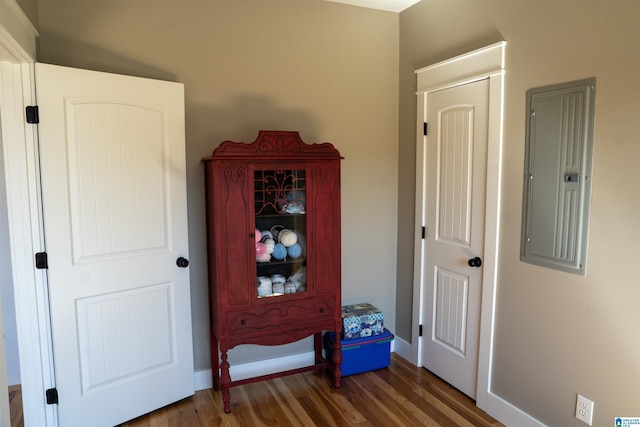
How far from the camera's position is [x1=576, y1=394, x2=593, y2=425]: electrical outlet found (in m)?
1.98

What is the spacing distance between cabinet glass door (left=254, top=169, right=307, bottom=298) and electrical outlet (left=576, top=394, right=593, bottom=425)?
156 cm

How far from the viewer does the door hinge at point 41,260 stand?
2145 mm

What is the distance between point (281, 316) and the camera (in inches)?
103

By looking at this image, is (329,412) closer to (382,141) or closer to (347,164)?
(347,164)

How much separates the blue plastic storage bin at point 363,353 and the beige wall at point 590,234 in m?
0.82

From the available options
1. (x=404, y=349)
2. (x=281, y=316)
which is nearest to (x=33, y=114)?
(x=281, y=316)

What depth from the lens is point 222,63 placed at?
8.92 ft

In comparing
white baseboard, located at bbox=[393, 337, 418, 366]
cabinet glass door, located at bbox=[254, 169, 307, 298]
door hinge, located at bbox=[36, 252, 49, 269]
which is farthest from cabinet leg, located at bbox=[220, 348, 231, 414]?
white baseboard, located at bbox=[393, 337, 418, 366]

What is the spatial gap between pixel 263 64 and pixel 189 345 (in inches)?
74.7

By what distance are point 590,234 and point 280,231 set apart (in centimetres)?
166

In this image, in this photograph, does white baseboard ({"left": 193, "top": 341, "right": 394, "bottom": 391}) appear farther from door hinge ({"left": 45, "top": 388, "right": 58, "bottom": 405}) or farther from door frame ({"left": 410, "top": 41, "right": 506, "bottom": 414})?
door frame ({"left": 410, "top": 41, "right": 506, "bottom": 414})

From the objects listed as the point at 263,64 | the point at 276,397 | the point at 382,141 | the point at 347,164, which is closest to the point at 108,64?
the point at 263,64

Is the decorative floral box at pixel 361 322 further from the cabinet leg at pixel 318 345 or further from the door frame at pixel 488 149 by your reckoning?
the door frame at pixel 488 149

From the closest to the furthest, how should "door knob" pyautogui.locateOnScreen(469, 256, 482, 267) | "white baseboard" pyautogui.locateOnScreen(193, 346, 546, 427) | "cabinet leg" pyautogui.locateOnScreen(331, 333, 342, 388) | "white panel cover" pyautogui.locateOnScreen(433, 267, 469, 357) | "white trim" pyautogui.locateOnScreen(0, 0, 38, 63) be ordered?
1. "white trim" pyautogui.locateOnScreen(0, 0, 38, 63)
2. "white baseboard" pyautogui.locateOnScreen(193, 346, 546, 427)
3. "door knob" pyautogui.locateOnScreen(469, 256, 482, 267)
4. "white panel cover" pyautogui.locateOnScreen(433, 267, 469, 357)
5. "cabinet leg" pyautogui.locateOnScreen(331, 333, 342, 388)
